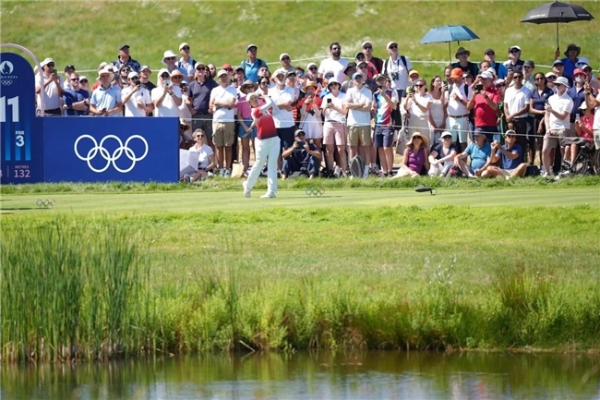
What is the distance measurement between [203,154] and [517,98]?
6.82m

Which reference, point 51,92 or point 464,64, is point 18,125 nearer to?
point 51,92

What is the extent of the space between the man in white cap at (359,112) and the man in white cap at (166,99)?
3.79 metres

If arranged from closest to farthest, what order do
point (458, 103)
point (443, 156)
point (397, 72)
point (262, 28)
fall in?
1. point (443, 156)
2. point (458, 103)
3. point (397, 72)
4. point (262, 28)

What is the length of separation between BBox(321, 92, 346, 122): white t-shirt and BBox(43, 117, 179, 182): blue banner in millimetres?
3337

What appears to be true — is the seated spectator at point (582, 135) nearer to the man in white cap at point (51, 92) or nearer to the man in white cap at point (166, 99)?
the man in white cap at point (166, 99)

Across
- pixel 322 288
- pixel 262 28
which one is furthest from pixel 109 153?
pixel 262 28

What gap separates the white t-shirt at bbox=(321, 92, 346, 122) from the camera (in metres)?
30.4

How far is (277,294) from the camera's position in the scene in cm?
1595

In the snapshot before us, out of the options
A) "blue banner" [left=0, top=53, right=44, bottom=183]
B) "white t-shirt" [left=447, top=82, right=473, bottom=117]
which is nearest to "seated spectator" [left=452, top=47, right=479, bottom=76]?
"white t-shirt" [left=447, top=82, right=473, bottom=117]

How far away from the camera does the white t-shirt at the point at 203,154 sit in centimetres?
3039

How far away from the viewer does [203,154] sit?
100 feet

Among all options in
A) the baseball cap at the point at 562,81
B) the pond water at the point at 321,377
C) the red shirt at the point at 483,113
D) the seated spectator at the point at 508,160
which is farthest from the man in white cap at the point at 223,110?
the pond water at the point at 321,377

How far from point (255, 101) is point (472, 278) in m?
8.56

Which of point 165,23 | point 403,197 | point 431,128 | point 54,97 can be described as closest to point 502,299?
point 403,197
